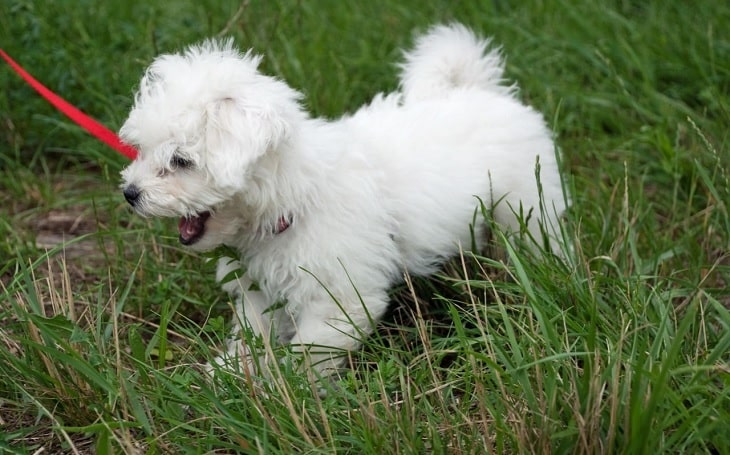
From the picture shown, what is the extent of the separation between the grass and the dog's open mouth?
0.93 feet

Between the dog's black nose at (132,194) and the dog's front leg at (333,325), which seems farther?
the dog's front leg at (333,325)

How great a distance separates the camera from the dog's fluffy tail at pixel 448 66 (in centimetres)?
400

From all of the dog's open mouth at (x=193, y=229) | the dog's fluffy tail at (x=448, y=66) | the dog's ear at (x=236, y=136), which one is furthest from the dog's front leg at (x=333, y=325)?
the dog's fluffy tail at (x=448, y=66)

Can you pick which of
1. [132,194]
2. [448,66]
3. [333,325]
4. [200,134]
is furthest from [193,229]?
[448,66]

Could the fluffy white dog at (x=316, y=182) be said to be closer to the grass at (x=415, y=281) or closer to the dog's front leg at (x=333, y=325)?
the dog's front leg at (x=333, y=325)

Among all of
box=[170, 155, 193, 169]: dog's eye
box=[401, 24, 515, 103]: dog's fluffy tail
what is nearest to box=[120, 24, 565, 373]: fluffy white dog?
box=[170, 155, 193, 169]: dog's eye

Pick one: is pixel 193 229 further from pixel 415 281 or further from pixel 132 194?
pixel 415 281

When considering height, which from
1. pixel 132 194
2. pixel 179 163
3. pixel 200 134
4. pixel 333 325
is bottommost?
pixel 333 325

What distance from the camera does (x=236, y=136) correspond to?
9.52ft

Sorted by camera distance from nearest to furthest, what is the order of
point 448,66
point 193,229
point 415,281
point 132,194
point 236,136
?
point 236,136 < point 132,194 < point 193,229 < point 415,281 < point 448,66

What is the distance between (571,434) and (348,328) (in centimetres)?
110

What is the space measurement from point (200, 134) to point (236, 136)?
0.14 metres

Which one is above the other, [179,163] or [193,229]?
[179,163]

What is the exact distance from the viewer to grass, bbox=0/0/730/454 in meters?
2.51
